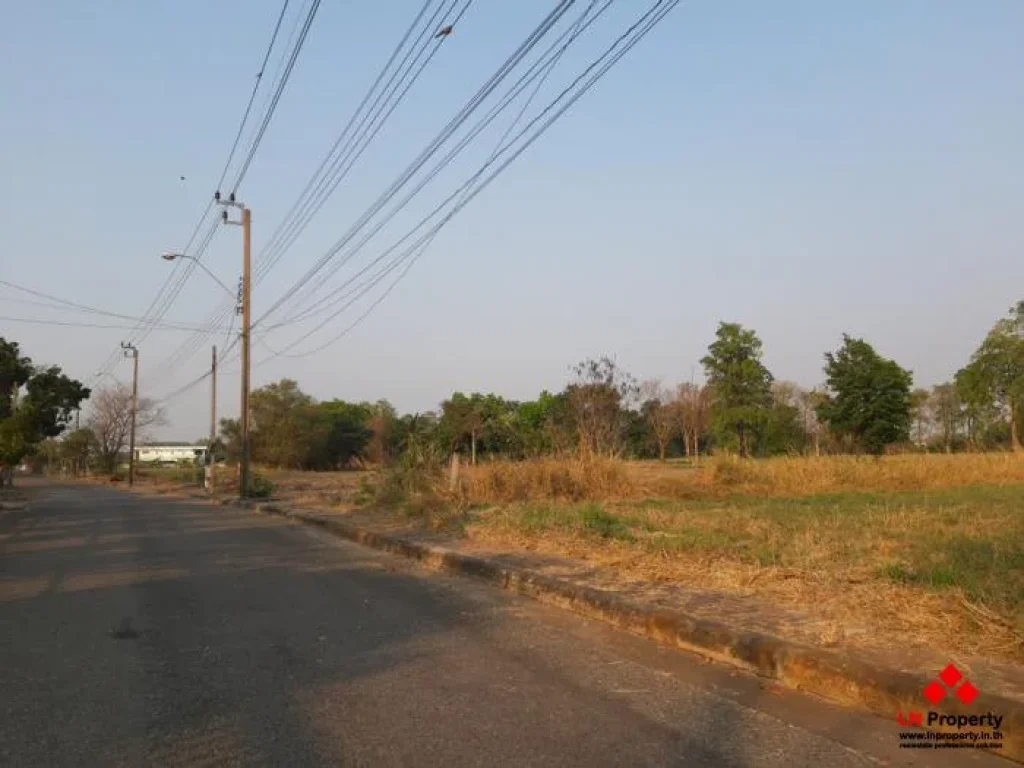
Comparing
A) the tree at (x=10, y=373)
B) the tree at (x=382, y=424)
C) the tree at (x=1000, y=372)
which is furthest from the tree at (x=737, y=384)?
the tree at (x=10, y=373)

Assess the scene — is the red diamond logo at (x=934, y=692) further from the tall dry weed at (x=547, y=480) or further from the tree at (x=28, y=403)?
the tree at (x=28, y=403)

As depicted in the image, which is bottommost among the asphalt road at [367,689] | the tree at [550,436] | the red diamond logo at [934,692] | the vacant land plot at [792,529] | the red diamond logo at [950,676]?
the asphalt road at [367,689]

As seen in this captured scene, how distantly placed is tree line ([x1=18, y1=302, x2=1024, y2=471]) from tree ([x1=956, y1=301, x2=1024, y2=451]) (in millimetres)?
77

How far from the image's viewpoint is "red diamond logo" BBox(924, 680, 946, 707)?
16.7 ft

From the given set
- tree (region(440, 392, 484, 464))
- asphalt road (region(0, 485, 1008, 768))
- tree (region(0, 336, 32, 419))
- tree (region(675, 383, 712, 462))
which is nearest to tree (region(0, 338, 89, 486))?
tree (region(0, 336, 32, 419))

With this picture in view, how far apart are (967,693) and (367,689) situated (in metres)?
3.68

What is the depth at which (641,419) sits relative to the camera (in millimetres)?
31375

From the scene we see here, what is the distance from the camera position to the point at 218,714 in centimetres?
534

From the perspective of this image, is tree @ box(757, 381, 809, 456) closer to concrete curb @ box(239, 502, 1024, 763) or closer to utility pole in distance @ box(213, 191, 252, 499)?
utility pole in distance @ box(213, 191, 252, 499)

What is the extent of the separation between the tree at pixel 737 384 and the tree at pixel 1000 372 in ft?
42.3

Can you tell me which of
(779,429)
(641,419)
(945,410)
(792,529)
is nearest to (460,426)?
(641,419)

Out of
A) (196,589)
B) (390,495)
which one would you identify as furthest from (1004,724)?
(390,495)

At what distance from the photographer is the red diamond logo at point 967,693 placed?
196 inches

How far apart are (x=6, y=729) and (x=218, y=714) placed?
3.79ft
